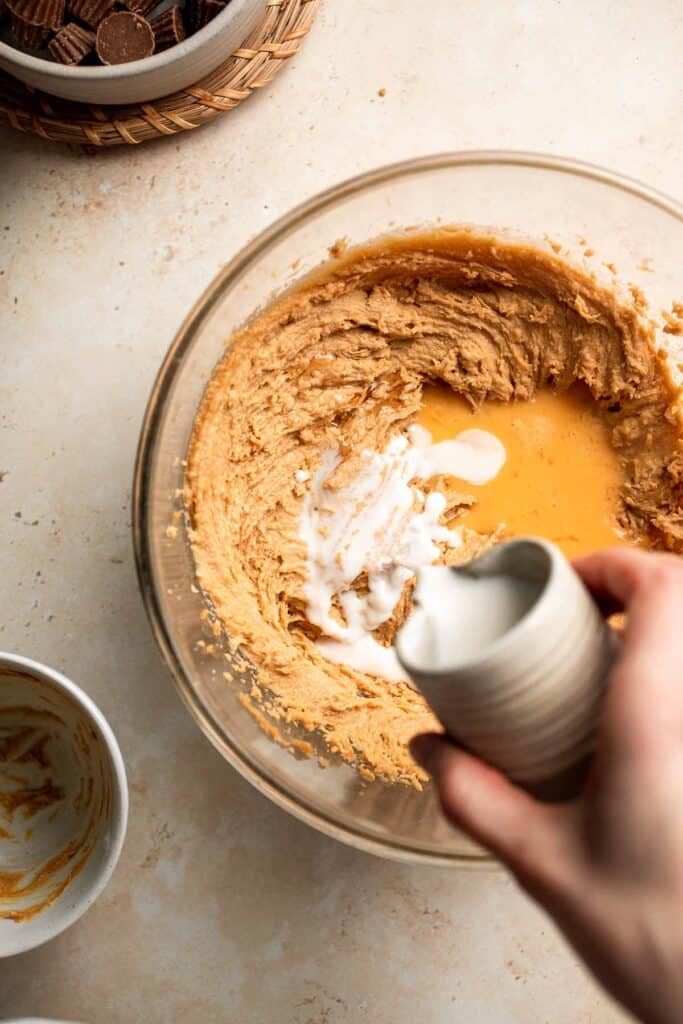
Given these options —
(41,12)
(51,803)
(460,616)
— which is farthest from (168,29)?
(51,803)

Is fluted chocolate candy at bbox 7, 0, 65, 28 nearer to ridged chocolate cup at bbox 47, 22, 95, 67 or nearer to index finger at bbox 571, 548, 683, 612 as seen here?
ridged chocolate cup at bbox 47, 22, 95, 67

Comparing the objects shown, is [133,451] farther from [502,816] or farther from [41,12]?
[502,816]

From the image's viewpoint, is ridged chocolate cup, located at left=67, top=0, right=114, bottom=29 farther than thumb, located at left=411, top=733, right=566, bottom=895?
Yes

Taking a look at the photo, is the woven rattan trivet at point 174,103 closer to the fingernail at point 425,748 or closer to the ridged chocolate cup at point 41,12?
the ridged chocolate cup at point 41,12

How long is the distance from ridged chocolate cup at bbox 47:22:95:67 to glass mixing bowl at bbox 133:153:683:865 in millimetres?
474

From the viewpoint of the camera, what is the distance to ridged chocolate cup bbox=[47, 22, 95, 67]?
1.37 metres

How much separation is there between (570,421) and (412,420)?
24cm

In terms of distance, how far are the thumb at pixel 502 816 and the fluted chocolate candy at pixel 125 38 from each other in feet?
3.62

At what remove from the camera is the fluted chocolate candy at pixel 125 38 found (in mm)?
1352

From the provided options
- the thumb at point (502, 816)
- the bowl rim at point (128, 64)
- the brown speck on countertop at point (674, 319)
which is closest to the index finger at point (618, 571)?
the thumb at point (502, 816)

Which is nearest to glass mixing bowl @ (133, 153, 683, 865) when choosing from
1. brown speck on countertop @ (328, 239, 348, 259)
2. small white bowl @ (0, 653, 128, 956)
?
brown speck on countertop @ (328, 239, 348, 259)

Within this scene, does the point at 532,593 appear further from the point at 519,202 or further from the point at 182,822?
the point at 182,822

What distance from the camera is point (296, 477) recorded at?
1411 millimetres

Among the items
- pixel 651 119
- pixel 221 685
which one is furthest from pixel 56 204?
pixel 651 119
